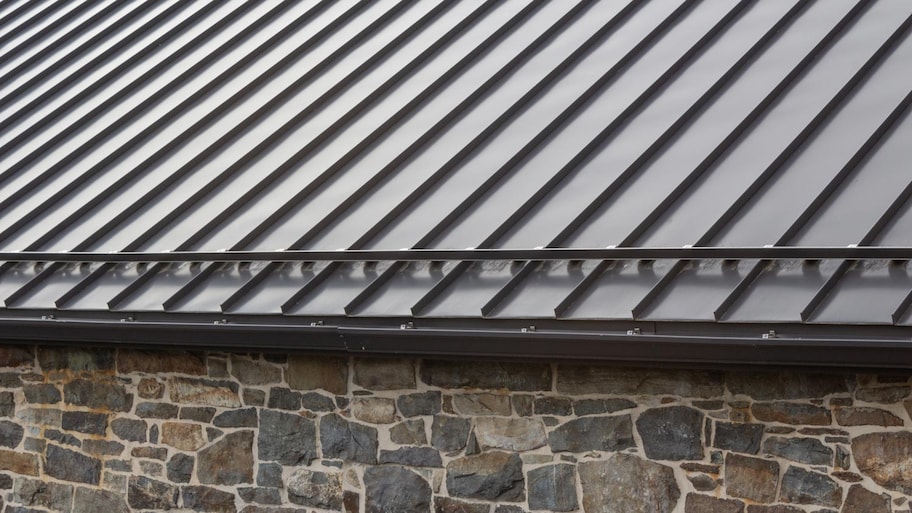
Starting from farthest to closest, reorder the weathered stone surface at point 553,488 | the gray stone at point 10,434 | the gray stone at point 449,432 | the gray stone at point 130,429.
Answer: the gray stone at point 10,434 → the gray stone at point 130,429 → the gray stone at point 449,432 → the weathered stone surface at point 553,488

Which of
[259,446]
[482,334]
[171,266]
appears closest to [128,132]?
[171,266]


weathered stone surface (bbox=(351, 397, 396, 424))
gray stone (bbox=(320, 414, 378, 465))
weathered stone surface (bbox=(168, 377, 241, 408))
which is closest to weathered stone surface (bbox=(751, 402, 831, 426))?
weathered stone surface (bbox=(351, 397, 396, 424))

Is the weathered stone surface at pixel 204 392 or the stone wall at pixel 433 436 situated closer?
the stone wall at pixel 433 436

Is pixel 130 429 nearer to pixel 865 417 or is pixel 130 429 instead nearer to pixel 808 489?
pixel 808 489

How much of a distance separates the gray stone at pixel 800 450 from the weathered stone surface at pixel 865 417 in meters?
0.14

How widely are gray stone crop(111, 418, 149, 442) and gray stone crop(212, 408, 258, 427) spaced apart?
1.84 ft

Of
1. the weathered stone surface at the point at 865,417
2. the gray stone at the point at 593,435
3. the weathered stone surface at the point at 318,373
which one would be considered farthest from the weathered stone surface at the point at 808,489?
the weathered stone surface at the point at 318,373

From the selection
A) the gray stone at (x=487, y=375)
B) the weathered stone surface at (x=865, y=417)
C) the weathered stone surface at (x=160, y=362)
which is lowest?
the weathered stone surface at (x=865, y=417)

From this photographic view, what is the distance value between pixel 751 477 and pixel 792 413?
0.35 meters

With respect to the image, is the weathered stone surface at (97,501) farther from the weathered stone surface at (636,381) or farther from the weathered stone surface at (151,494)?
the weathered stone surface at (636,381)

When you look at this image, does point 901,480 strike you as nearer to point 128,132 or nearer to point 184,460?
point 184,460

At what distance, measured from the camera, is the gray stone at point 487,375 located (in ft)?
18.6

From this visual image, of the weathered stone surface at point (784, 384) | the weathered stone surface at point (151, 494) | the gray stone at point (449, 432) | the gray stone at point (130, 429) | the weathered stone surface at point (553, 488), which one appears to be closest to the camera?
the weathered stone surface at point (784, 384)

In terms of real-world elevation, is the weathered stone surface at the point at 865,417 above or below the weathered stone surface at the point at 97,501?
above
